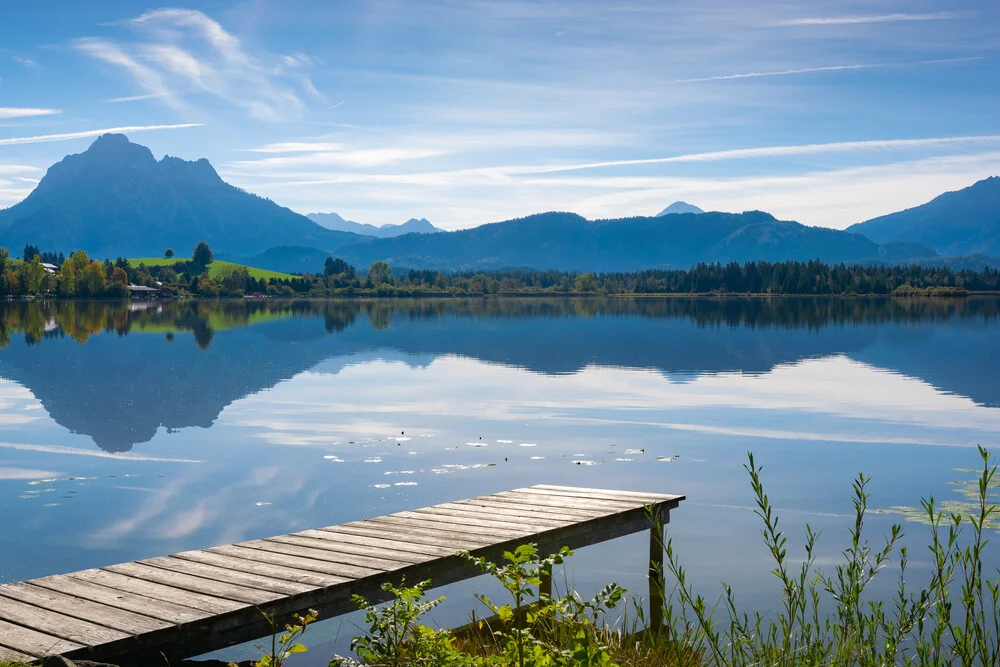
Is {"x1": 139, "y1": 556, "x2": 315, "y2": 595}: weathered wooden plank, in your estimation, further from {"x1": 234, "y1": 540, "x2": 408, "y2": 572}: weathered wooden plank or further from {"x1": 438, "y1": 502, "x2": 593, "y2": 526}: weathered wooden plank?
{"x1": 438, "y1": 502, "x2": 593, "y2": 526}: weathered wooden plank

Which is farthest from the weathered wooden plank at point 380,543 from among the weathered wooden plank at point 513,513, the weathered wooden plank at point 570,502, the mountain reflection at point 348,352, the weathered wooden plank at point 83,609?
the mountain reflection at point 348,352

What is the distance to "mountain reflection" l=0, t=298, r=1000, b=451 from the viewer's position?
1422 inches

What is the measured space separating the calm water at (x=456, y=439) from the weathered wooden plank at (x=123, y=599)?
9.49 ft

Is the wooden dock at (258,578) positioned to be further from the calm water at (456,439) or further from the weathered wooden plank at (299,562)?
the calm water at (456,439)

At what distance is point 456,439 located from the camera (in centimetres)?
2720

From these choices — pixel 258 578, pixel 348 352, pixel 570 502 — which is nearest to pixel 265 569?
pixel 258 578

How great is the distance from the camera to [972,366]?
48812mm

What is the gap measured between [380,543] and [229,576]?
1.95 m

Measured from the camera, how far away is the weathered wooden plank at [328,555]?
397 inches

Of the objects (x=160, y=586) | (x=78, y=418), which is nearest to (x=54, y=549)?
(x=160, y=586)

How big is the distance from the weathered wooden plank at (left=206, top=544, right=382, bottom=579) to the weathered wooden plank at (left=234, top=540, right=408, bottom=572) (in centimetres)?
8

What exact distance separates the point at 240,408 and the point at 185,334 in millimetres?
47498

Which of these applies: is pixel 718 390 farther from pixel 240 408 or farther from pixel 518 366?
pixel 240 408

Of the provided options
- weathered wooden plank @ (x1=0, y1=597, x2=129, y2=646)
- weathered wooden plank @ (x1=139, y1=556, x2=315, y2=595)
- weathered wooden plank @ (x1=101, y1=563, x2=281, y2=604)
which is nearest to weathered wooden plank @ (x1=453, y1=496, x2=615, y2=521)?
weathered wooden plank @ (x1=139, y1=556, x2=315, y2=595)
